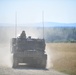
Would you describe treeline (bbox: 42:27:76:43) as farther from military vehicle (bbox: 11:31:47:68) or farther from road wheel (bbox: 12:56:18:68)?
road wheel (bbox: 12:56:18:68)

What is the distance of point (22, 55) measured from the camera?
31812mm

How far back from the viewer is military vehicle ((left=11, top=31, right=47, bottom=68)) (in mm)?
31875

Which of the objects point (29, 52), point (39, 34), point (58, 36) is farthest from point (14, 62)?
point (58, 36)

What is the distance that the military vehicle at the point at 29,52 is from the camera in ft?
105

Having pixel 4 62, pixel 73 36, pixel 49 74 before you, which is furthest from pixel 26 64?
pixel 73 36

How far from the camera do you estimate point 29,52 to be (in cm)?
3191

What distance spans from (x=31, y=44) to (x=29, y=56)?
1813 millimetres

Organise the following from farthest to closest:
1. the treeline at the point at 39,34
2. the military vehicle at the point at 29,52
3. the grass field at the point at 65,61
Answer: the treeline at the point at 39,34 → the military vehicle at the point at 29,52 → the grass field at the point at 65,61

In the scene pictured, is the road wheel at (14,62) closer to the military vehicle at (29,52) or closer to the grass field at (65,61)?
the military vehicle at (29,52)

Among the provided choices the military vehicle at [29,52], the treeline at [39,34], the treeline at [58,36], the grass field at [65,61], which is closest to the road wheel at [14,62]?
the military vehicle at [29,52]

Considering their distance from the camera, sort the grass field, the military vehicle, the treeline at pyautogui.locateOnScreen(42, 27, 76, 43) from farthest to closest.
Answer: the treeline at pyautogui.locateOnScreen(42, 27, 76, 43)
the military vehicle
the grass field

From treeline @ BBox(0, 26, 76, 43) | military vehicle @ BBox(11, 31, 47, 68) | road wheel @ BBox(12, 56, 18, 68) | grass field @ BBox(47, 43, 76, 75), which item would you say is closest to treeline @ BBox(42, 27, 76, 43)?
treeline @ BBox(0, 26, 76, 43)

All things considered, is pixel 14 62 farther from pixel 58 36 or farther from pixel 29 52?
pixel 58 36

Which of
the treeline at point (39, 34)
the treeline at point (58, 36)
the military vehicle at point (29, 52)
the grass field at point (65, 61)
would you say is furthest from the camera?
the treeline at point (58, 36)
